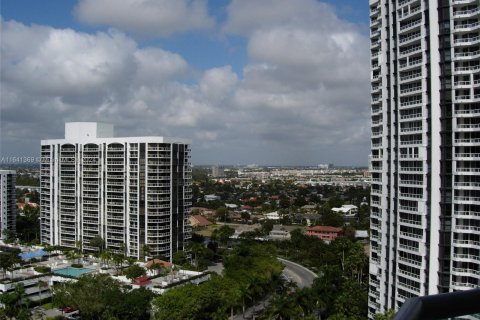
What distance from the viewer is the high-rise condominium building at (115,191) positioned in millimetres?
45000

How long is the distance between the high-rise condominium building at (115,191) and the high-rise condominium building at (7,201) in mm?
7755

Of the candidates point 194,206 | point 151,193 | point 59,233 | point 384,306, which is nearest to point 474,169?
point 384,306

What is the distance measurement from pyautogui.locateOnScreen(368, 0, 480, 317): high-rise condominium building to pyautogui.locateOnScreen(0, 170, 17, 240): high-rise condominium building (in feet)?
163

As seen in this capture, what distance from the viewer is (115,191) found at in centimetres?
4756

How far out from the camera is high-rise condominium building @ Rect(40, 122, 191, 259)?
45.0 metres

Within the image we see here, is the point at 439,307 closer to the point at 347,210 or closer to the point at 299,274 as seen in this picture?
the point at 299,274

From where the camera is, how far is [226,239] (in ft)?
184

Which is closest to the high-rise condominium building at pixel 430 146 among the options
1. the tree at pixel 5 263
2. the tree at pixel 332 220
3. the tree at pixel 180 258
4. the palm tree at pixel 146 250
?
the tree at pixel 180 258

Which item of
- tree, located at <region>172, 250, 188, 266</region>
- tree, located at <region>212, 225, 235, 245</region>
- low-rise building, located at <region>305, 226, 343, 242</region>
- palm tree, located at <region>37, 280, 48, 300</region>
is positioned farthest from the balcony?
low-rise building, located at <region>305, 226, 343, 242</region>

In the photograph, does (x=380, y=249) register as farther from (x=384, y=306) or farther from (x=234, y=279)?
(x=234, y=279)

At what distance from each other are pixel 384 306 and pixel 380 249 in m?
2.93

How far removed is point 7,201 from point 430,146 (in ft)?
174

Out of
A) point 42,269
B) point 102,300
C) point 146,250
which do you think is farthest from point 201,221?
point 102,300

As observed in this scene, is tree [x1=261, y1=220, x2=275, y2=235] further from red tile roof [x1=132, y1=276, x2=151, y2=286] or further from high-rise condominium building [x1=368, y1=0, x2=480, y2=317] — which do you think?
high-rise condominium building [x1=368, y1=0, x2=480, y2=317]
